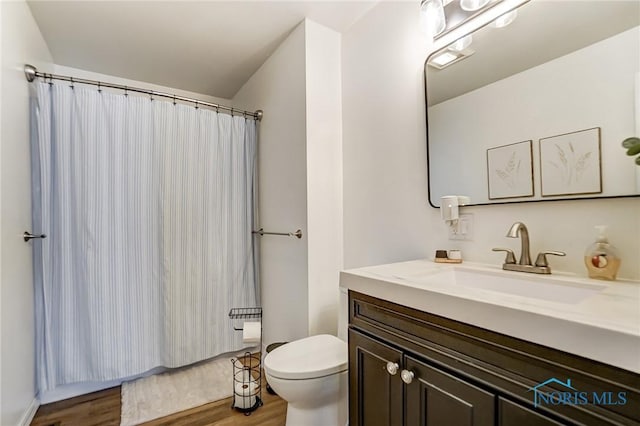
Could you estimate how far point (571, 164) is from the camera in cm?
100

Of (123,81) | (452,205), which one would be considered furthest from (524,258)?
(123,81)

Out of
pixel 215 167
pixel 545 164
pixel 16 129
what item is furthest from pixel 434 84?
pixel 16 129

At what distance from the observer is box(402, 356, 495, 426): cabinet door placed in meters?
0.70

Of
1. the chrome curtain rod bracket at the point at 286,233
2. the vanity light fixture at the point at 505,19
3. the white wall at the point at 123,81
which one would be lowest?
the chrome curtain rod bracket at the point at 286,233

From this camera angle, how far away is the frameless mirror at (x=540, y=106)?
0.91m

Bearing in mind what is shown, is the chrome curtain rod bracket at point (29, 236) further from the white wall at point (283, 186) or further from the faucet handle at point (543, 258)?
the faucet handle at point (543, 258)

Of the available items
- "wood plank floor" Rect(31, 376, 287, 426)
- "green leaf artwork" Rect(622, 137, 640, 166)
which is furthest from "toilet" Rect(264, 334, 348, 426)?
"green leaf artwork" Rect(622, 137, 640, 166)

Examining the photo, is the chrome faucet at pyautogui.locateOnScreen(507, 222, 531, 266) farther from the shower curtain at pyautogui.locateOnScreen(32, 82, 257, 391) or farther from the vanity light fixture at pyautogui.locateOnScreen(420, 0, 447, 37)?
the shower curtain at pyautogui.locateOnScreen(32, 82, 257, 391)

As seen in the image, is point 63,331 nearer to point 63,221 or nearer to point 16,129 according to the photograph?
point 63,221

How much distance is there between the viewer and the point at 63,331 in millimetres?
1771

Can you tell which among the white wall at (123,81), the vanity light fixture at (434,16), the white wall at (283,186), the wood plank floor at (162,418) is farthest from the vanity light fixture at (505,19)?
the white wall at (123,81)

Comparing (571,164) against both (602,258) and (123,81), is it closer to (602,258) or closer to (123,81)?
(602,258)

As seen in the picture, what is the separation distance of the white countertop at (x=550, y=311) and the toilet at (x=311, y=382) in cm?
49

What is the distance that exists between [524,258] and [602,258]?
21 centimetres
